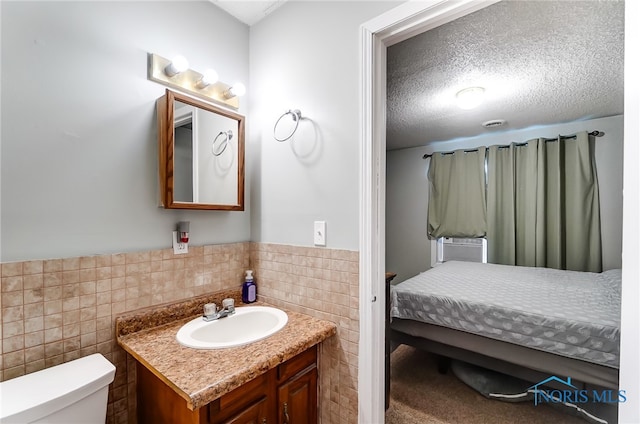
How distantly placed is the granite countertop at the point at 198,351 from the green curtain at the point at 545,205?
10.3 feet

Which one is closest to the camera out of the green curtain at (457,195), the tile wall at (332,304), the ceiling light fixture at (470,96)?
the tile wall at (332,304)

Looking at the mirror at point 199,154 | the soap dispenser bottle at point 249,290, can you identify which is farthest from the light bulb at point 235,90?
the soap dispenser bottle at point 249,290

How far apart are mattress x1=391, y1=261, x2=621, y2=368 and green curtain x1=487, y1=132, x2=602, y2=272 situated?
429mm

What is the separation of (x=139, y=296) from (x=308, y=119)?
1149 mm

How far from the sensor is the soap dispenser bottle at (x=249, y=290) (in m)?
1.57

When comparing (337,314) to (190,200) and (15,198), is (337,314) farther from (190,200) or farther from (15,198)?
(15,198)

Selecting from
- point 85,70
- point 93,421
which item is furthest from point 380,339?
point 85,70

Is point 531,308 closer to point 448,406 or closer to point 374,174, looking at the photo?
point 448,406

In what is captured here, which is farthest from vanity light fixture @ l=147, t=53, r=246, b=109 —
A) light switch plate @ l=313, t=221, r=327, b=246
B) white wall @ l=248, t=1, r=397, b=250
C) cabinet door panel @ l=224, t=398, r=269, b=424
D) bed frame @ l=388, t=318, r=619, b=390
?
bed frame @ l=388, t=318, r=619, b=390

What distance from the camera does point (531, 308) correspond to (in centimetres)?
185

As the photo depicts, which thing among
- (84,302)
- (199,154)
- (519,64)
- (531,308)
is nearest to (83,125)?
(199,154)

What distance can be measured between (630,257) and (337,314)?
100 cm

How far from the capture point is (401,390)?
6.77 feet

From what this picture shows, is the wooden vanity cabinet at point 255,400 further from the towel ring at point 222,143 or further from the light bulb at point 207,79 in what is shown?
the light bulb at point 207,79
